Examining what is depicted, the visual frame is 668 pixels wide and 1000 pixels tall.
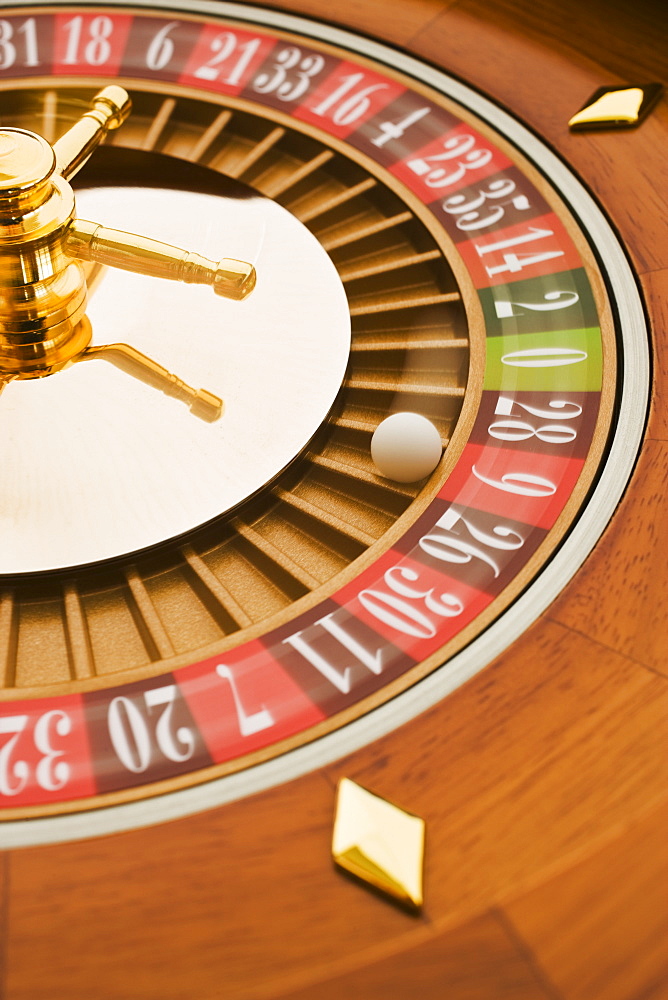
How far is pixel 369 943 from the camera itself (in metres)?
1.00

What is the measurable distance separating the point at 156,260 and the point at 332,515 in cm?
55

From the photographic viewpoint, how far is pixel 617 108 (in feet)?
6.63

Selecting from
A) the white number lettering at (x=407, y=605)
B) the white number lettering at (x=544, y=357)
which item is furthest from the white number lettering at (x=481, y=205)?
the white number lettering at (x=407, y=605)

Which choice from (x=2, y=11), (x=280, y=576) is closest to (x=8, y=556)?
(x=280, y=576)

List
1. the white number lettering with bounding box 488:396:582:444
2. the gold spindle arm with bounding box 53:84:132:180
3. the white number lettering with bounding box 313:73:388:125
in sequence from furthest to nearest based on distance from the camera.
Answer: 1. the white number lettering with bounding box 313:73:388:125
2. the gold spindle arm with bounding box 53:84:132:180
3. the white number lettering with bounding box 488:396:582:444

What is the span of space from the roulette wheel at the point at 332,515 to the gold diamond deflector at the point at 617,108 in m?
0.03

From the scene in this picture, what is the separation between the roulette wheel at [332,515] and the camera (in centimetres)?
104

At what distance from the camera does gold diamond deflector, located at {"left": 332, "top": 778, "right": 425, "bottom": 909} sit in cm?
104

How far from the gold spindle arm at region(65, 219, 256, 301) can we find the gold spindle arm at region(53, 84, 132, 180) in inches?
7.0

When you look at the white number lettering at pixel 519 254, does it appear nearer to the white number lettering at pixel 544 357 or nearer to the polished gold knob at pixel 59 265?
the white number lettering at pixel 544 357

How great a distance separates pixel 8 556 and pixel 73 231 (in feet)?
1.95

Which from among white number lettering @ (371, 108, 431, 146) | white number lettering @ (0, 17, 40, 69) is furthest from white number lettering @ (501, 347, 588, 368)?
white number lettering @ (0, 17, 40, 69)

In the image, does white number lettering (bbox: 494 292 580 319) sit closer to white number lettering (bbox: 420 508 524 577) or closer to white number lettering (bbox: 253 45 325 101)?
white number lettering (bbox: 420 508 524 577)

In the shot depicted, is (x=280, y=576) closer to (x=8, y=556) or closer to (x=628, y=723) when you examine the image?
(x=8, y=556)
